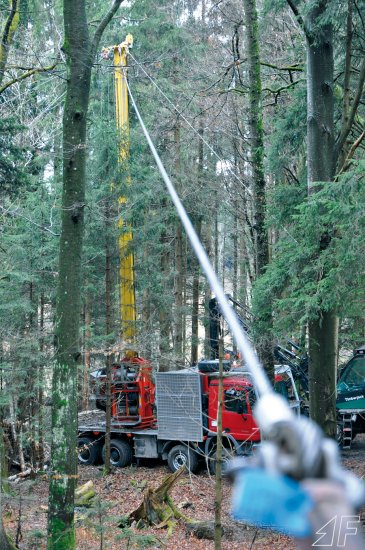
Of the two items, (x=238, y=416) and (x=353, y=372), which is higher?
(x=353, y=372)

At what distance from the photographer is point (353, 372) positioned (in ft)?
64.7

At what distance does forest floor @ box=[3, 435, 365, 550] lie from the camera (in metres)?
10.9

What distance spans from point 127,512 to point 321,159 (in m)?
9.33

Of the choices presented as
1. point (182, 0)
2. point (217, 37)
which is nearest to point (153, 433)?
point (217, 37)

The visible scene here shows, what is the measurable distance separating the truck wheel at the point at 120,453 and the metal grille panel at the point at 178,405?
150 centimetres

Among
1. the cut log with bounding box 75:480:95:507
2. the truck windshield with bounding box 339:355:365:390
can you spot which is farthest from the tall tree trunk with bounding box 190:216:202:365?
the cut log with bounding box 75:480:95:507

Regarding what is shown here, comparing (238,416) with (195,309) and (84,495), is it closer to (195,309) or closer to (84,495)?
(84,495)

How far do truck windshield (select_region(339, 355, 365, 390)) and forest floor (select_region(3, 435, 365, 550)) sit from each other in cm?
204

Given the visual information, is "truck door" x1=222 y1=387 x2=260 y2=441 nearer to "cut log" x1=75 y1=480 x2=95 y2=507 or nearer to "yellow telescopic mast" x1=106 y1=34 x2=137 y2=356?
"yellow telescopic mast" x1=106 y1=34 x2=137 y2=356

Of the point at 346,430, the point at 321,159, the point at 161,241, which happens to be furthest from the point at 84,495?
the point at 161,241

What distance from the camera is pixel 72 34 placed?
9055mm

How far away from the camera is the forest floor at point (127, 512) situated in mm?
10914

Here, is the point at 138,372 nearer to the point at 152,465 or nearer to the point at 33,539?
the point at 152,465

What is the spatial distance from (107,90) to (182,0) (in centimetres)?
573
